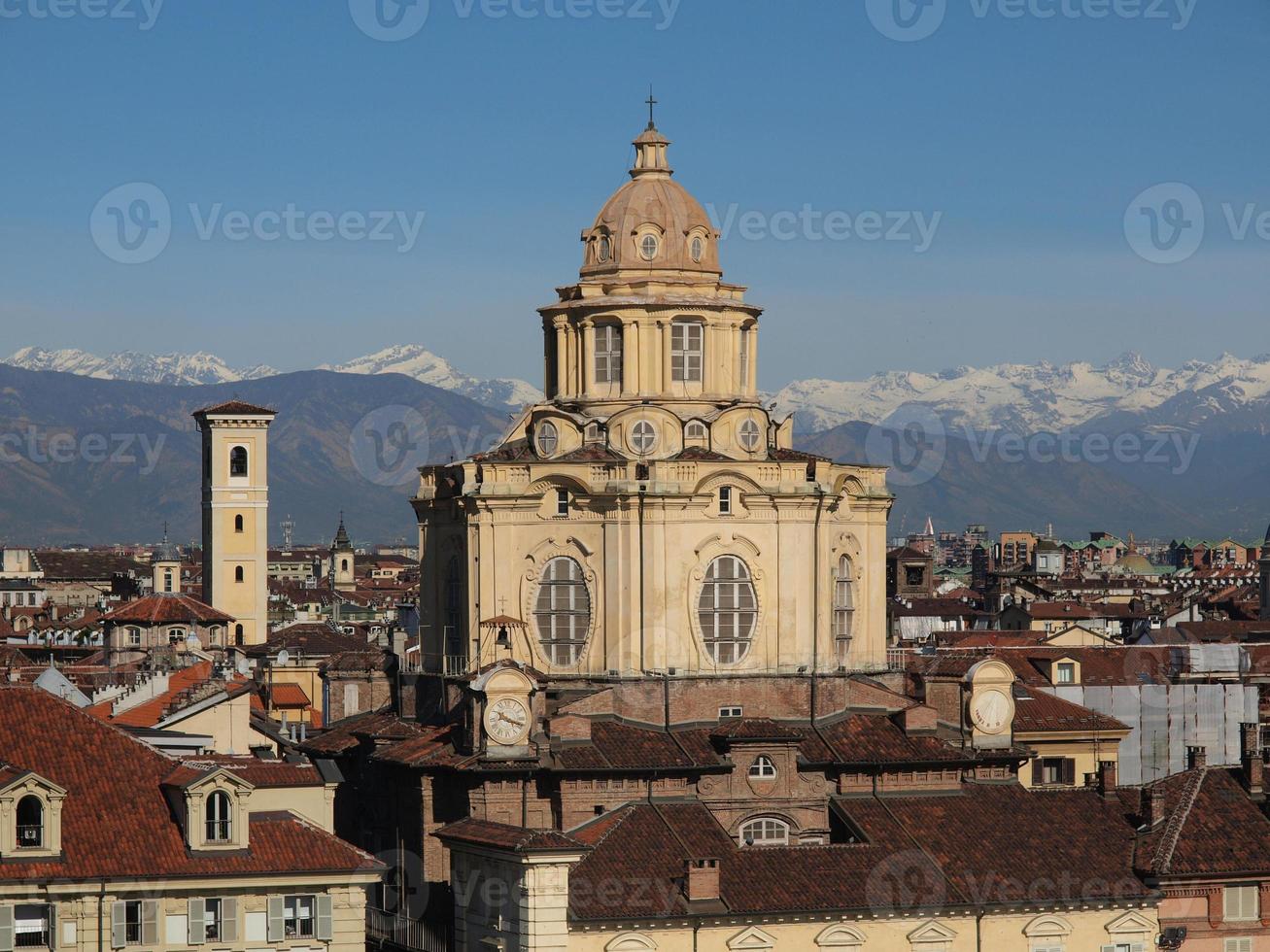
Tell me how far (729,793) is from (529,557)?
27.6ft

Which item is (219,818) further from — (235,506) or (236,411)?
(236,411)

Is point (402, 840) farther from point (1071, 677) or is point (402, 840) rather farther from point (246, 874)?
point (1071, 677)

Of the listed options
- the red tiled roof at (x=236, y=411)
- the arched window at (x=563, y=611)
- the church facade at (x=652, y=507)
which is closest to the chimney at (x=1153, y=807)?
the church facade at (x=652, y=507)

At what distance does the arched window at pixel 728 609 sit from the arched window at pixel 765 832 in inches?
181

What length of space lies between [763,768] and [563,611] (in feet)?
22.2

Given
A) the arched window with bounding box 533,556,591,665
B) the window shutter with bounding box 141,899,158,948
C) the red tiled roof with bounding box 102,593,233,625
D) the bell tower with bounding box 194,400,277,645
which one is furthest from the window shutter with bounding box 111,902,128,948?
the bell tower with bounding box 194,400,277,645

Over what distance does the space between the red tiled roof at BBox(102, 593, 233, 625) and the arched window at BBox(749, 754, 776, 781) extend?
280ft

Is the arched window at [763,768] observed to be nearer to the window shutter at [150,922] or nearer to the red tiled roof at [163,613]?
the window shutter at [150,922]

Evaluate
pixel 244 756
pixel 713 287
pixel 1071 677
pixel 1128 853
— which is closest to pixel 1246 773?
pixel 1128 853

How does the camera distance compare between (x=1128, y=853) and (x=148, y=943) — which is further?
(x=1128, y=853)

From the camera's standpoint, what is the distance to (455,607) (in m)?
82.5

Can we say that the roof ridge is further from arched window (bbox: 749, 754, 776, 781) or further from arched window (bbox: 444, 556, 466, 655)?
arched window (bbox: 444, 556, 466, 655)

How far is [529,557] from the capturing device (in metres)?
80.1

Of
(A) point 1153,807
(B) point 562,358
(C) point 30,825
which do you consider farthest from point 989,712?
(C) point 30,825
